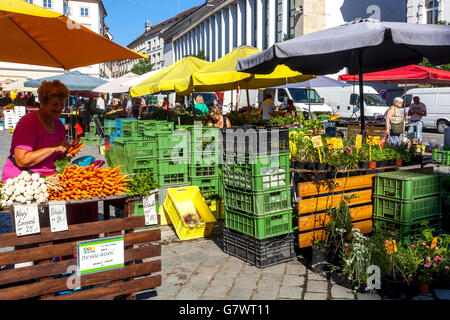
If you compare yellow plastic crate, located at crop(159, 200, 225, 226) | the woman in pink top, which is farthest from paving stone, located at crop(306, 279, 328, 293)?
the woman in pink top

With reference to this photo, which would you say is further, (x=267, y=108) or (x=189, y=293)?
(x=267, y=108)

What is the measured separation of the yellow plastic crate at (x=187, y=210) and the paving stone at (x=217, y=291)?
64.5 inches

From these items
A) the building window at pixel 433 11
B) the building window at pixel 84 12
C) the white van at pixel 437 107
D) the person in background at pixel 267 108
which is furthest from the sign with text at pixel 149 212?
the building window at pixel 84 12

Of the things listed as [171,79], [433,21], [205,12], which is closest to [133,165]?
[171,79]

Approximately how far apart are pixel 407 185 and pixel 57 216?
3677 mm

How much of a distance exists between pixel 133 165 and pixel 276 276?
111 inches

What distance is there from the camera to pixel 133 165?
6.31 m

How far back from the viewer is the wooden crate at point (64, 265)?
3.21m

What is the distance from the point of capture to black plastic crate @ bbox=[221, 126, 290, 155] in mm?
4770

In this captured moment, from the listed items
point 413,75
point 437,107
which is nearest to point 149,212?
point 413,75

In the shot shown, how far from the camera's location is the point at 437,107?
2123cm

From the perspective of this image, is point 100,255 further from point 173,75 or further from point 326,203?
point 173,75

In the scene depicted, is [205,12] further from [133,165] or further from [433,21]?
[133,165]

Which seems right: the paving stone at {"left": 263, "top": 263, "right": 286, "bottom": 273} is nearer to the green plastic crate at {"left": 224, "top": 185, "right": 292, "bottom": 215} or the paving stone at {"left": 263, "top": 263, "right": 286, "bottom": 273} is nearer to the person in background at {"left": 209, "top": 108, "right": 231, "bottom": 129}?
the green plastic crate at {"left": 224, "top": 185, "right": 292, "bottom": 215}
